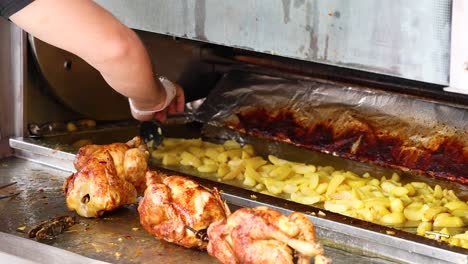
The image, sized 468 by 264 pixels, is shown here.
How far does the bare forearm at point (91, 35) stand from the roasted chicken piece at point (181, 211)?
471mm

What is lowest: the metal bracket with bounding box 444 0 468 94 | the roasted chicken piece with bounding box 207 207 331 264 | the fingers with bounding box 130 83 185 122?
the roasted chicken piece with bounding box 207 207 331 264

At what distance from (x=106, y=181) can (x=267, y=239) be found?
2.66 feet

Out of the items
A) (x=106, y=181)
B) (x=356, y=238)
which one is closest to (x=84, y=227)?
(x=106, y=181)

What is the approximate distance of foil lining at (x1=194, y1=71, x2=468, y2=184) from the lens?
381 cm

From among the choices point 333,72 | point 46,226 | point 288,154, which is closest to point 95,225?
point 46,226

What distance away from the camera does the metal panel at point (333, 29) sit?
2.49 metres

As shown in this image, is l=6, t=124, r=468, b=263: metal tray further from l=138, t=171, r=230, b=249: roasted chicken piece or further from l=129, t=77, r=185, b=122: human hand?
l=129, t=77, r=185, b=122: human hand

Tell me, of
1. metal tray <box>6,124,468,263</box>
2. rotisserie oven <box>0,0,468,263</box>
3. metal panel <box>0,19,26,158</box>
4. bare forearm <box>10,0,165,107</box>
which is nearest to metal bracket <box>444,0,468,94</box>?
rotisserie oven <box>0,0,468,263</box>

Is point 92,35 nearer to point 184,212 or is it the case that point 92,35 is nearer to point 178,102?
point 184,212

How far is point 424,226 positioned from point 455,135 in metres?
0.87

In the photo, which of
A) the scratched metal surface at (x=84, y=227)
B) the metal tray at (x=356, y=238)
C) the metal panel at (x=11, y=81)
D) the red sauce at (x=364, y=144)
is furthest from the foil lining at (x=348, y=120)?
the scratched metal surface at (x=84, y=227)

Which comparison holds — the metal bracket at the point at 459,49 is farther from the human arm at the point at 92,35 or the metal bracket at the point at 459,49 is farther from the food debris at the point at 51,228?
the food debris at the point at 51,228

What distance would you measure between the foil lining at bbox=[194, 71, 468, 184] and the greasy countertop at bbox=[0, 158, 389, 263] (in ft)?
3.94

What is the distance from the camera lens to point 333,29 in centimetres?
272
